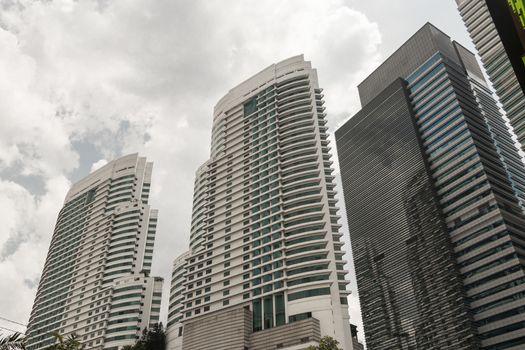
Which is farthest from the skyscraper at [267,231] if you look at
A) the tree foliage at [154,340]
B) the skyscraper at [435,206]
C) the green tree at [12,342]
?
the green tree at [12,342]

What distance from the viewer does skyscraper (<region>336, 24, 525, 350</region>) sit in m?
124

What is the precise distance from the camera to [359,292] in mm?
164375

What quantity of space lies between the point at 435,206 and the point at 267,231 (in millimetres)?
58855

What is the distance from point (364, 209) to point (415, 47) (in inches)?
2549

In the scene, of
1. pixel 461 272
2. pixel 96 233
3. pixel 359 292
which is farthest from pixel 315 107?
pixel 96 233

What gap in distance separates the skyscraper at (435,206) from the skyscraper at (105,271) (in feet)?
255

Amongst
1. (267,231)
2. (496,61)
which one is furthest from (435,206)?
(496,61)

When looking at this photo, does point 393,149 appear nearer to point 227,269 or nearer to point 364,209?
point 364,209

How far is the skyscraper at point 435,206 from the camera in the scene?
124 m

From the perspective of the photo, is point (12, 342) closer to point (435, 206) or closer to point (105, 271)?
point (435, 206)

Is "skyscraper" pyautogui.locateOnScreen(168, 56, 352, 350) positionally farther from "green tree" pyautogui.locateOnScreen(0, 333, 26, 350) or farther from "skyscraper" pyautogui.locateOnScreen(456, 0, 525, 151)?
"green tree" pyautogui.locateOnScreen(0, 333, 26, 350)

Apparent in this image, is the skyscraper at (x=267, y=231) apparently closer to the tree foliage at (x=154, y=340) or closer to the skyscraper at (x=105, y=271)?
the tree foliage at (x=154, y=340)

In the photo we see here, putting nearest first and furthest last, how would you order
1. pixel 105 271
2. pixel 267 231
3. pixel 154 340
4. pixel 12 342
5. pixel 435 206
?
1. pixel 12 342
2. pixel 267 231
3. pixel 154 340
4. pixel 435 206
5. pixel 105 271

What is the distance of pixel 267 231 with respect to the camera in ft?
382
